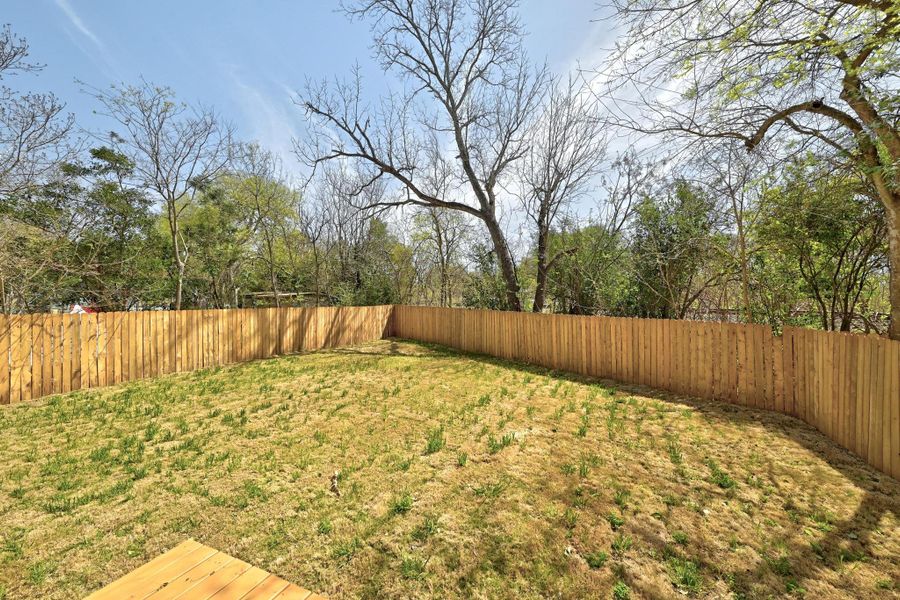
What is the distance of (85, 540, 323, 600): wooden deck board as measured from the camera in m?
1.60

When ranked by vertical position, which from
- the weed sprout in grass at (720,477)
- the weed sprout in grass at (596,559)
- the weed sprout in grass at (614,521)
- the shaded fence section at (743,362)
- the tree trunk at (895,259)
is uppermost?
the tree trunk at (895,259)

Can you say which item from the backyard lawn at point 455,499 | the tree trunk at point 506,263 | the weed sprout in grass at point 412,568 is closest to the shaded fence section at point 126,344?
the backyard lawn at point 455,499

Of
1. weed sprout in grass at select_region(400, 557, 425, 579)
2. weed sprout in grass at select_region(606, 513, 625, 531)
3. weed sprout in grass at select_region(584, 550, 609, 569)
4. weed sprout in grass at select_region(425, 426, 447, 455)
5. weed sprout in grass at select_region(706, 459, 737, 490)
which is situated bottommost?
weed sprout in grass at select_region(400, 557, 425, 579)

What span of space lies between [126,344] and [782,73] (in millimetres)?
9440

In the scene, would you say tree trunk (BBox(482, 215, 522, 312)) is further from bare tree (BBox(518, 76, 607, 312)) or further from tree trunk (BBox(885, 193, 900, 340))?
tree trunk (BBox(885, 193, 900, 340))

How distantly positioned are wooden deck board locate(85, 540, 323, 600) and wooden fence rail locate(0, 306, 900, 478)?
4674 mm

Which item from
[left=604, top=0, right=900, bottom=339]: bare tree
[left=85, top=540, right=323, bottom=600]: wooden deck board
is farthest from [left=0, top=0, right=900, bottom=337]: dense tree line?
[left=85, top=540, right=323, bottom=600]: wooden deck board

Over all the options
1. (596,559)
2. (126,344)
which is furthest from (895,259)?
(126,344)

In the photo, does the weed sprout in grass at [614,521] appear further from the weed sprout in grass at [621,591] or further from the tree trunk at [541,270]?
the tree trunk at [541,270]

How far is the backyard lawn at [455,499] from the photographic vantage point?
198 cm

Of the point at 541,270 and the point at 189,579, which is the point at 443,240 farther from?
the point at 189,579

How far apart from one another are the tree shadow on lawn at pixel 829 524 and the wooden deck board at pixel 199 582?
189 centimetres

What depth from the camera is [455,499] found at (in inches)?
107

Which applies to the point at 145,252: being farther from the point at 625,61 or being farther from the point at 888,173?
the point at 888,173
